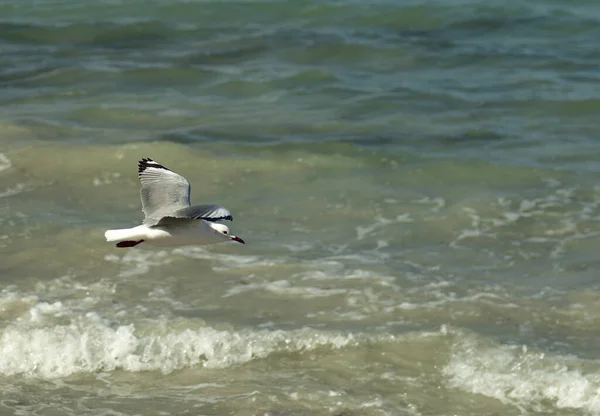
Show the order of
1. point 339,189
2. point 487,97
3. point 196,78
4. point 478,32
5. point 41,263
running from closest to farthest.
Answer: point 41,263 < point 339,189 < point 487,97 < point 196,78 < point 478,32

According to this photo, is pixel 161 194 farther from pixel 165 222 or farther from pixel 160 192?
pixel 165 222

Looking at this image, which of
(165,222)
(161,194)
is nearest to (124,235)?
(165,222)

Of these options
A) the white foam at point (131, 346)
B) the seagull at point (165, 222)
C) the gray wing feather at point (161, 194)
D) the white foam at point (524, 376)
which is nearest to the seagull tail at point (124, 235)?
the seagull at point (165, 222)

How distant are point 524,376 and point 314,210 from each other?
433cm

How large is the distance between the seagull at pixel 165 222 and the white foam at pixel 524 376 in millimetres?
2008

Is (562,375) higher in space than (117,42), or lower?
lower

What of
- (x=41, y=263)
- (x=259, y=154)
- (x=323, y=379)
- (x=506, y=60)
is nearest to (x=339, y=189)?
(x=259, y=154)

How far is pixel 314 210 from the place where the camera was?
11.8 meters

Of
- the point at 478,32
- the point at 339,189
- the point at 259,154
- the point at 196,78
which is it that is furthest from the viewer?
the point at 478,32

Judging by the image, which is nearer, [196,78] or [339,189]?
[339,189]

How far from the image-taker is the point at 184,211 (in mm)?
7664

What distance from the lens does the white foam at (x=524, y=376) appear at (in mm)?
7668

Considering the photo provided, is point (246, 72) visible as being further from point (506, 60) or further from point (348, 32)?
point (506, 60)

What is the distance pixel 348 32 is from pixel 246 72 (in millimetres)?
3154
